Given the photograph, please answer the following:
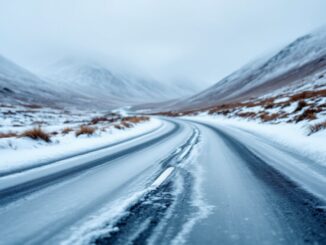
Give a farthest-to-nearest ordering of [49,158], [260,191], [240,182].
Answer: [49,158], [240,182], [260,191]

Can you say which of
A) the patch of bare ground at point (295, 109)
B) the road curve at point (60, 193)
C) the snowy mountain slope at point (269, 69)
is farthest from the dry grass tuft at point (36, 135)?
the snowy mountain slope at point (269, 69)

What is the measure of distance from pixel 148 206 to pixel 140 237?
2.42 ft

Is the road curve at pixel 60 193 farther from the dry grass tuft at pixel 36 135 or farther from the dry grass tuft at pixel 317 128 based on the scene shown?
the dry grass tuft at pixel 317 128

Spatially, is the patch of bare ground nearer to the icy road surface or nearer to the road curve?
the icy road surface

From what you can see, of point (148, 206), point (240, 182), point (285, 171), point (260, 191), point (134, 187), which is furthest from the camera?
point (285, 171)

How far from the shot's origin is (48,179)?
4.25m

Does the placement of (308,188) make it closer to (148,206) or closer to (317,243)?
(317,243)

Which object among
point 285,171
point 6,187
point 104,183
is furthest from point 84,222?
point 285,171

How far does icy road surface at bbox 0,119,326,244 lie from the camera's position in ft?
7.27

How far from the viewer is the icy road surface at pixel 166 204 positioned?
221cm

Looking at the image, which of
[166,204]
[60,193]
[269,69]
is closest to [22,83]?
[269,69]

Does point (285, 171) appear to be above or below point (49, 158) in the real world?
below

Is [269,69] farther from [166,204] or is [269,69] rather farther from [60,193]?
[60,193]

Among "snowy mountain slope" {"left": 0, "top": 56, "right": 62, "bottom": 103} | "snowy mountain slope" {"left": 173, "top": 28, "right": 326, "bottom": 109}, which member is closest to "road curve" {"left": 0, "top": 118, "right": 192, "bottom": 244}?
"snowy mountain slope" {"left": 173, "top": 28, "right": 326, "bottom": 109}
